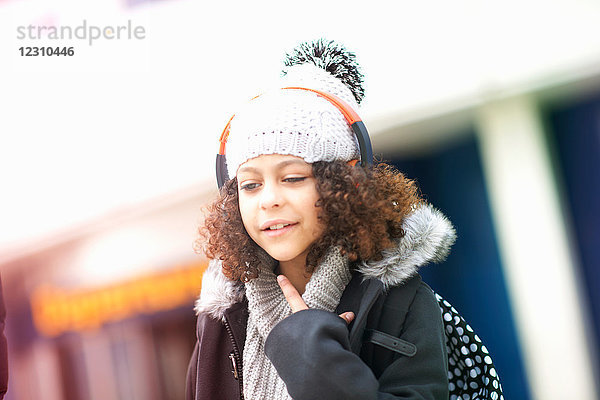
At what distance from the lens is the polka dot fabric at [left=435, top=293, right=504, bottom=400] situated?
1.54 meters

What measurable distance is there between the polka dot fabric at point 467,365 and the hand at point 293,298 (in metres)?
0.31

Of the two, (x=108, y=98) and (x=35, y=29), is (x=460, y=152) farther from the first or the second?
(x=35, y=29)

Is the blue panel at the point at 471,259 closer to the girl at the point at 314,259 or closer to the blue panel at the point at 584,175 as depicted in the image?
the blue panel at the point at 584,175

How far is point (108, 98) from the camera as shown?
10.2ft

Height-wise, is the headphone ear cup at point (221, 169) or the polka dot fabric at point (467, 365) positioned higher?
the headphone ear cup at point (221, 169)

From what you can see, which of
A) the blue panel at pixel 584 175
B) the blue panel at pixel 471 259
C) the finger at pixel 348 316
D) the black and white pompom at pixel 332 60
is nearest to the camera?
the finger at pixel 348 316

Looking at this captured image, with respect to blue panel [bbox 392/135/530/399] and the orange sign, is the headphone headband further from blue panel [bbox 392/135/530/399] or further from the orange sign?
the orange sign

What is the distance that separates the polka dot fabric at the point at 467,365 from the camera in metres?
1.54

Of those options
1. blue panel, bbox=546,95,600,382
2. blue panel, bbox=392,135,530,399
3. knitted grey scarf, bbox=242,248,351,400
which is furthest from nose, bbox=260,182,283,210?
blue panel, bbox=546,95,600,382

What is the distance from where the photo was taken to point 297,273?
1.62m

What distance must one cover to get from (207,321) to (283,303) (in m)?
0.25

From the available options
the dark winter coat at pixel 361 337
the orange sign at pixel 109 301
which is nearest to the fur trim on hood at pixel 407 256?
the dark winter coat at pixel 361 337

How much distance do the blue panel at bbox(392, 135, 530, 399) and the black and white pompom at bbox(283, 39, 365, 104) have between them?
113cm

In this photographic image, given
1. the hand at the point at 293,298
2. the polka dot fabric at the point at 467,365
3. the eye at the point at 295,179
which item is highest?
the eye at the point at 295,179
